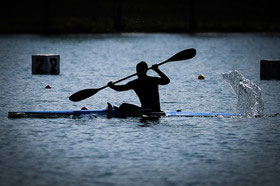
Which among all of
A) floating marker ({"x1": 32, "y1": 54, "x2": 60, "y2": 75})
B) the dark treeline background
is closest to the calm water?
floating marker ({"x1": 32, "y1": 54, "x2": 60, "y2": 75})

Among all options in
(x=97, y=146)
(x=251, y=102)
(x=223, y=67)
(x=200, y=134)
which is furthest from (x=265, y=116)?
(x=223, y=67)

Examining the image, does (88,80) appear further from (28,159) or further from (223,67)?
(28,159)

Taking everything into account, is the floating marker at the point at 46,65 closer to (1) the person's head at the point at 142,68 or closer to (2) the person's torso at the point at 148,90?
(2) the person's torso at the point at 148,90

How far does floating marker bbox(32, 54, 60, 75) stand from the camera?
2914cm

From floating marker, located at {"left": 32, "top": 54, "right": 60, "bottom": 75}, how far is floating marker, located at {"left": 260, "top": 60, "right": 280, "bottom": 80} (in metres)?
7.58

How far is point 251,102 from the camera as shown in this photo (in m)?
18.5

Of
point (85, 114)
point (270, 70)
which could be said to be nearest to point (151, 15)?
point (270, 70)

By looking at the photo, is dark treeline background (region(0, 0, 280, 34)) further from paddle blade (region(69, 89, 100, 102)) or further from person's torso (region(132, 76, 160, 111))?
person's torso (region(132, 76, 160, 111))

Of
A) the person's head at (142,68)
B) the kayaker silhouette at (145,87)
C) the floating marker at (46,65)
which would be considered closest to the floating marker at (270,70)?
the floating marker at (46,65)

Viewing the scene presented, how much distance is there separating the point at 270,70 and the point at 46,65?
27.3ft

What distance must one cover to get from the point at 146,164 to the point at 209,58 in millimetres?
29601

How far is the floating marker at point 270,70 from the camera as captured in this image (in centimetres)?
2719

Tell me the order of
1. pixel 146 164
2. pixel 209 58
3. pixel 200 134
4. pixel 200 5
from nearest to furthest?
pixel 146 164 → pixel 200 134 → pixel 209 58 → pixel 200 5

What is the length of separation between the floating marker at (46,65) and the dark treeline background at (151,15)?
48529 mm
